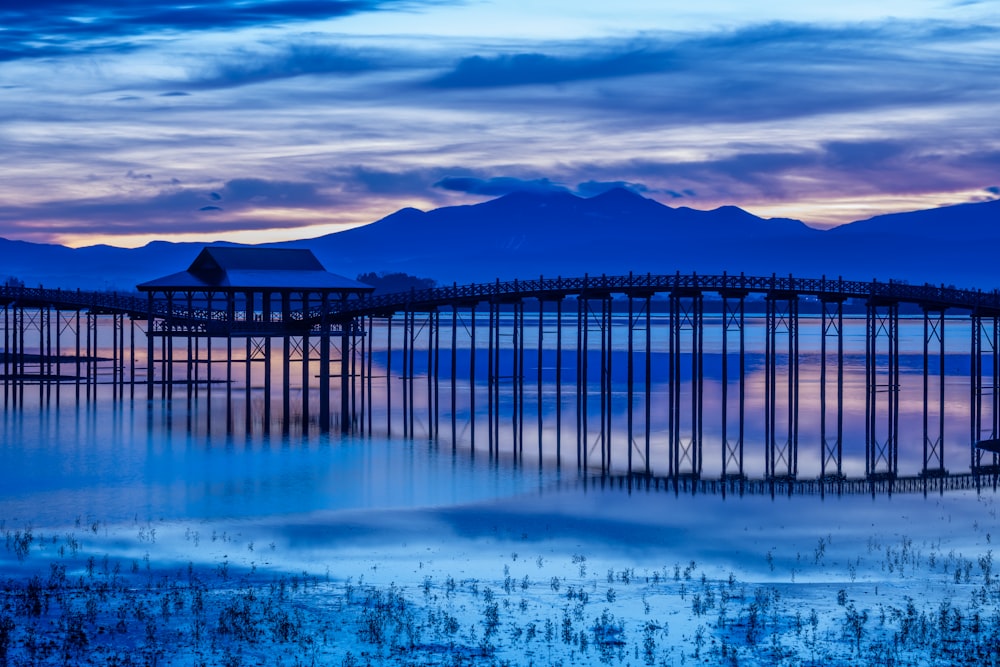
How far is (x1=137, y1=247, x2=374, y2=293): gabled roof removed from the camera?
64.1 meters

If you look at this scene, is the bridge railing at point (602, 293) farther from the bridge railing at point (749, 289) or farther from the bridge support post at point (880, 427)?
the bridge support post at point (880, 427)

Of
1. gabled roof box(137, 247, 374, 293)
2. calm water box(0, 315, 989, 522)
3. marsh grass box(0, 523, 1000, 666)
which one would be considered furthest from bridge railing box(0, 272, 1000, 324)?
marsh grass box(0, 523, 1000, 666)

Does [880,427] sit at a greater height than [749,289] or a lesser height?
lesser

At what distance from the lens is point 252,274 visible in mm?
65812

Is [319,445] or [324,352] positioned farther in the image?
[324,352]

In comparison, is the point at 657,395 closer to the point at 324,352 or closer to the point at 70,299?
the point at 324,352

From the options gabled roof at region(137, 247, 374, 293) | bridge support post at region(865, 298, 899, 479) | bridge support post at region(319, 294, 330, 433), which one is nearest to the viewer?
bridge support post at region(865, 298, 899, 479)

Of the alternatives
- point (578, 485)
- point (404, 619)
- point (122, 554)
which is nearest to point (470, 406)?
point (578, 485)

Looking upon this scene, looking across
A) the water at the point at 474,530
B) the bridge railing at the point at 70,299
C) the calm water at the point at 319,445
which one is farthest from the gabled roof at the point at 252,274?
the water at the point at 474,530

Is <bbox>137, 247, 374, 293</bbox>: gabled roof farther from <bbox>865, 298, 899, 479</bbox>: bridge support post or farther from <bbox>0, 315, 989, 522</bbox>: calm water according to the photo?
<bbox>865, 298, 899, 479</bbox>: bridge support post

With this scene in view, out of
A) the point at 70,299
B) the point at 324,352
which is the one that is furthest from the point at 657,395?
the point at 70,299

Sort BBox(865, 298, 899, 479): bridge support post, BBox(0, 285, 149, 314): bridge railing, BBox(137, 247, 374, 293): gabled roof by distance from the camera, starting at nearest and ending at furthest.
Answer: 1. BBox(865, 298, 899, 479): bridge support post
2. BBox(137, 247, 374, 293): gabled roof
3. BBox(0, 285, 149, 314): bridge railing

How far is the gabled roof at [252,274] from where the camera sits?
64.1 metres

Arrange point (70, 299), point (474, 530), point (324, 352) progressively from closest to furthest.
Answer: point (474, 530) → point (70, 299) → point (324, 352)
